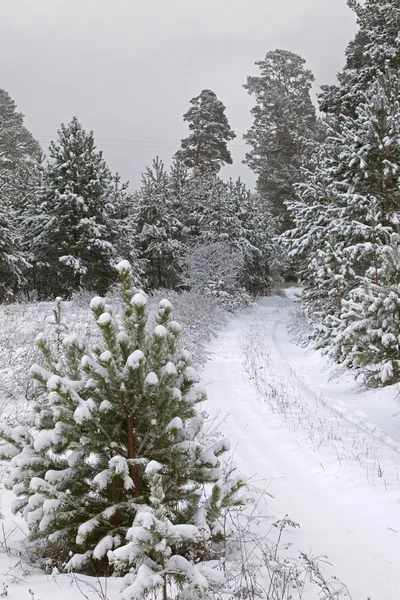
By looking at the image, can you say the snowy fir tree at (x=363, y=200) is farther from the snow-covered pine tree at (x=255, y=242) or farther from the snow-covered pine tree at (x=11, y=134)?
the snow-covered pine tree at (x=11, y=134)

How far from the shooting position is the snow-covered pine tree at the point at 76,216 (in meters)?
18.0

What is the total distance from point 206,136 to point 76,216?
23845mm

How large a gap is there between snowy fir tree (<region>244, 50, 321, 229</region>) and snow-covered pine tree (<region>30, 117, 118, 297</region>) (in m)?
20.5

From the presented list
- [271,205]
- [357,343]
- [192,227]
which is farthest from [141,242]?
[357,343]

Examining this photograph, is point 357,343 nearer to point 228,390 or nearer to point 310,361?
point 228,390

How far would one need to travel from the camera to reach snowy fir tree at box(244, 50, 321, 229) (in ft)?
120

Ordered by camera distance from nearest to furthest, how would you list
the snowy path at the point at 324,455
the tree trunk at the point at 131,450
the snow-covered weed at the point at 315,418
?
the tree trunk at the point at 131,450 → the snowy path at the point at 324,455 → the snow-covered weed at the point at 315,418

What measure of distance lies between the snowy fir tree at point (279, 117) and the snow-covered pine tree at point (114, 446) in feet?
113

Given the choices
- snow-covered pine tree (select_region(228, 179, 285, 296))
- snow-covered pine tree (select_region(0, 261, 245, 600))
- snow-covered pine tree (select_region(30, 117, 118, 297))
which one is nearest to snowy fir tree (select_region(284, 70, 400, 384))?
snow-covered pine tree (select_region(0, 261, 245, 600))

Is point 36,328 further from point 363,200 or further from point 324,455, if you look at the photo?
point 363,200

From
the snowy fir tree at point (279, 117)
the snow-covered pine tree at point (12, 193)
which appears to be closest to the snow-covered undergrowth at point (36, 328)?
the snow-covered pine tree at point (12, 193)

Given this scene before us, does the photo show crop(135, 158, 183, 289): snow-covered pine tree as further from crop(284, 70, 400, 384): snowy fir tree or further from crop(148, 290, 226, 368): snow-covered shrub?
crop(284, 70, 400, 384): snowy fir tree

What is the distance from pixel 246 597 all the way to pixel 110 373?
1.50 meters

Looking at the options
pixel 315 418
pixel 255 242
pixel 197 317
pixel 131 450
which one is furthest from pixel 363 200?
pixel 255 242
